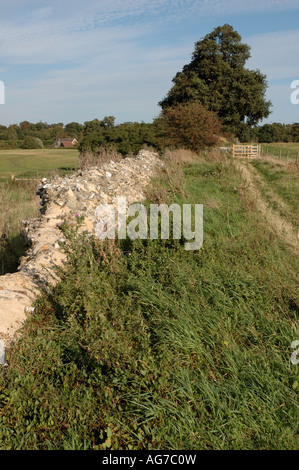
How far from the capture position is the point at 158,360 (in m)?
3.54

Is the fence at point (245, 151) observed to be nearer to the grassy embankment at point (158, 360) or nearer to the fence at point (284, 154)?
the fence at point (284, 154)

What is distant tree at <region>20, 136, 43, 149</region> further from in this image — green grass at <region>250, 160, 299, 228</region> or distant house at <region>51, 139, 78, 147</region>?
green grass at <region>250, 160, 299, 228</region>

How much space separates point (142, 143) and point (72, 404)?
727 inches

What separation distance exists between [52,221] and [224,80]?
37308 mm

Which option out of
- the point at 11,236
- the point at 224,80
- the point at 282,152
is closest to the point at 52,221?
the point at 11,236

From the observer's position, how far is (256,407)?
3.07 meters

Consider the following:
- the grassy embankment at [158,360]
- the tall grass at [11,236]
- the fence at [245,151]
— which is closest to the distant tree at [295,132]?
the fence at [245,151]

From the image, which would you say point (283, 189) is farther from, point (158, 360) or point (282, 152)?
point (282, 152)

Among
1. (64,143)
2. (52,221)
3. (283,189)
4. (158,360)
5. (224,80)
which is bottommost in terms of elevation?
(158,360)

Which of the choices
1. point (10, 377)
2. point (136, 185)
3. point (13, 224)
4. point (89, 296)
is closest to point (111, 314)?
point (89, 296)

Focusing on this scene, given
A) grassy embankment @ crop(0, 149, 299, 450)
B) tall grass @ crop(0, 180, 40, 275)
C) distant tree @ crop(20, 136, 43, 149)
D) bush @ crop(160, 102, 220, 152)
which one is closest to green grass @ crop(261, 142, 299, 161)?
bush @ crop(160, 102, 220, 152)

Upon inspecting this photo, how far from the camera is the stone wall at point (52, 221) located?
436cm

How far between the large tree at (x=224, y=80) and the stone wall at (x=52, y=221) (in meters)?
29.4
